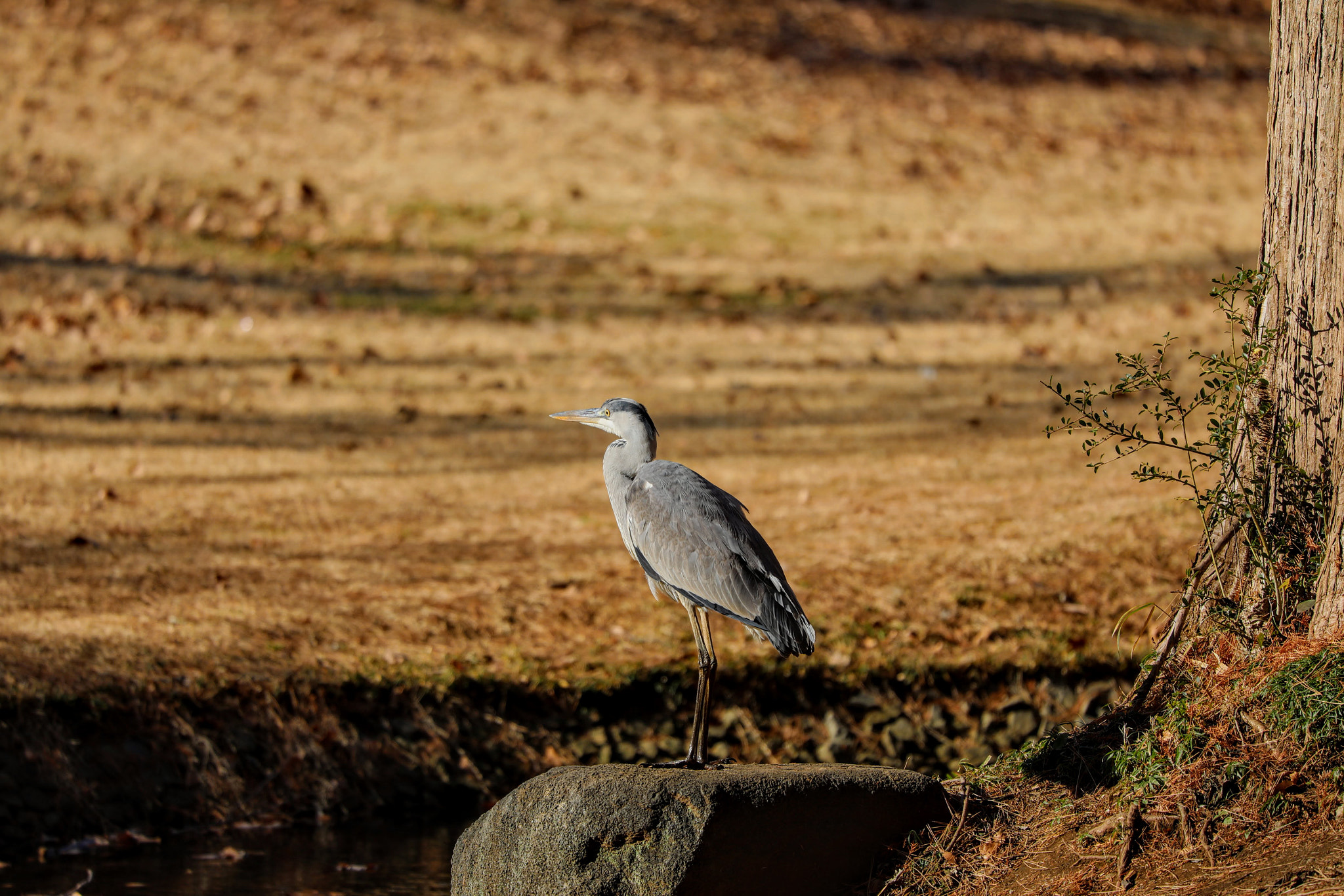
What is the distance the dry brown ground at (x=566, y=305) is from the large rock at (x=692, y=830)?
2081 mm

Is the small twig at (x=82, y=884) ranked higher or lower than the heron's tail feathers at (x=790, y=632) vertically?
lower

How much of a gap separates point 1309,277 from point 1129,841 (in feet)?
6.39

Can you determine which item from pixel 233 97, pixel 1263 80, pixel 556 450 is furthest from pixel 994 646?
pixel 1263 80

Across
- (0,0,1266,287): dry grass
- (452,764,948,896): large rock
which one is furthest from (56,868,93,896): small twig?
(0,0,1266,287): dry grass

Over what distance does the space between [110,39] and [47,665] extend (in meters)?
11.8

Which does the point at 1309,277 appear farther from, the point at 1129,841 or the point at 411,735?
the point at 411,735

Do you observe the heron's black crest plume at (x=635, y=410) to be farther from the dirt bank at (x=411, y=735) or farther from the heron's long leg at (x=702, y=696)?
the dirt bank at (x=411, y=735)

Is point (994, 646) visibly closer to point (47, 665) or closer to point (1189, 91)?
point (47, 665)

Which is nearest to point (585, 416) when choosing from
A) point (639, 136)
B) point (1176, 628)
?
point (1176, 628)

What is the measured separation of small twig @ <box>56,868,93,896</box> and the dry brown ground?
1041mm

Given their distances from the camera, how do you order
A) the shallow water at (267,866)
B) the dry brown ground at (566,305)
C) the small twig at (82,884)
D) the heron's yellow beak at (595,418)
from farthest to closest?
1. the dry brown ground at (566,305)
2. the shallow water at (267,866)
3. the small twig at (82,884)
4. the heron's yellow beak at (595,418)

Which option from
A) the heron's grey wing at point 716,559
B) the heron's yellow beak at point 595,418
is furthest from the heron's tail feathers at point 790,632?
the heron's yellow beak at point 595,418

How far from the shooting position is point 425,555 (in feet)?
25.5

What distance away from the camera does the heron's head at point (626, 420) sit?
4.80 metres
